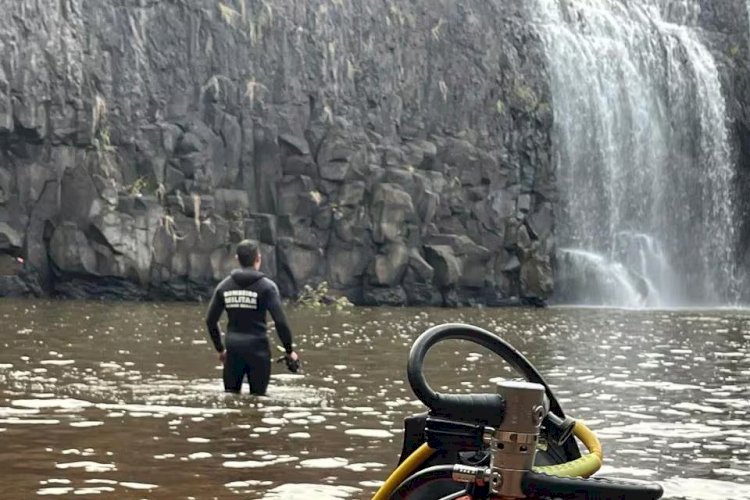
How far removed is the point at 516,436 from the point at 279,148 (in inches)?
1593

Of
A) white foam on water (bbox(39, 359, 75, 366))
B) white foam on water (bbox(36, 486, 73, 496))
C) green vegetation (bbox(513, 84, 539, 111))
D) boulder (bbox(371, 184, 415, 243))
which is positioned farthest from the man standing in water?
green vegetation (bbox(513, 84, 539, 111))

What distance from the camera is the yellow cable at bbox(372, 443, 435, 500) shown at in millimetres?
3248

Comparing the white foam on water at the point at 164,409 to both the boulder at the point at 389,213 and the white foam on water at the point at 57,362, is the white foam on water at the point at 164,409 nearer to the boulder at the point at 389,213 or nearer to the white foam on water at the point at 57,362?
the white foam on water at the point at 57,362

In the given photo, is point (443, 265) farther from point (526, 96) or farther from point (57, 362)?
point (57, 362)

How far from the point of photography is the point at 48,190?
37844 millimetres

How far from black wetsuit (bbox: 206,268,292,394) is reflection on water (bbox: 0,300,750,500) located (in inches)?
14.7

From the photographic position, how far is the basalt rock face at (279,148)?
124ft

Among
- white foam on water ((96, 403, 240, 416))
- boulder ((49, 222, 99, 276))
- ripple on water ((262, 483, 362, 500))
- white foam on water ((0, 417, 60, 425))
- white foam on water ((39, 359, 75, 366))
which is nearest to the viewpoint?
ripple on water ((262, 483, 362, 500))

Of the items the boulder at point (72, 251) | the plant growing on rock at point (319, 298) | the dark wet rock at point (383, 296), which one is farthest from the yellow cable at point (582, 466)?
the dark wet rock at point (383, 296)

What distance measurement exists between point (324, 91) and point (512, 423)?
4273 cm

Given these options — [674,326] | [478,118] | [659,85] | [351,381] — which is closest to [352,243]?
[478,118]

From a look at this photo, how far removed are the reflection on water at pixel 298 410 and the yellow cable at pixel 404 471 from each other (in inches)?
166

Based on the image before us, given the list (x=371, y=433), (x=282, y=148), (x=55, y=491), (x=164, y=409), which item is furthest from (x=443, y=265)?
(x=55, y=491)

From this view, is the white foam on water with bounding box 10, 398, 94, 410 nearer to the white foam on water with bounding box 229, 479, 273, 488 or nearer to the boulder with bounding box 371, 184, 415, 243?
the white foam on water with bounding box 229, 479, 273, 488
